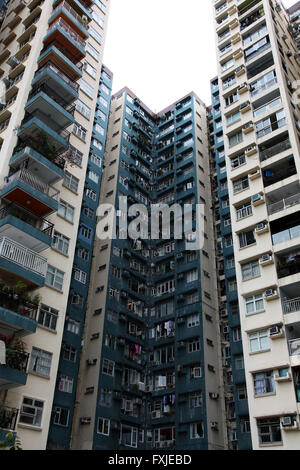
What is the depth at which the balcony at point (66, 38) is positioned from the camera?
3148 cm

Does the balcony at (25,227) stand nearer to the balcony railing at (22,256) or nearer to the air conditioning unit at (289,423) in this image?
the balcony railing at (22,256)

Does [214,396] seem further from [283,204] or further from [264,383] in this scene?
[283,204]

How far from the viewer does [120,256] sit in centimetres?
4066

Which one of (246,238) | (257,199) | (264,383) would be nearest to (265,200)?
(257,199)

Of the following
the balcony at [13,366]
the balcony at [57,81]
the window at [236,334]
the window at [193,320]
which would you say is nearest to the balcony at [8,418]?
the balcony at [13,366]

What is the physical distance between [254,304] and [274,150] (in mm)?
A: 10407

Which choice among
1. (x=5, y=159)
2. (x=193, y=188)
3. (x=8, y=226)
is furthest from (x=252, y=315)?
(x=193, y=188)

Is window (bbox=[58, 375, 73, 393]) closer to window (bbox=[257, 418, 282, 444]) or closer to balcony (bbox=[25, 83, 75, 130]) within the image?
window (bbox=[257, 418, 282, 444])

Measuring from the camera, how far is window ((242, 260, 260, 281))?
2645 centimetres

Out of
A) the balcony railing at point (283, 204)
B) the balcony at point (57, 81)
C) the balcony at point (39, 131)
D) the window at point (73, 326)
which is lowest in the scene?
the window at point (73, 326)

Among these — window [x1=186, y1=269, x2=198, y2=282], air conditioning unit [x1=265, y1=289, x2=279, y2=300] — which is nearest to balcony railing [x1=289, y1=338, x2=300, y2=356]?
air conditioning unit [x1=265, y1=289, x2=279, y2=300]

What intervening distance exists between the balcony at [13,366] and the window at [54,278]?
14.5 ft

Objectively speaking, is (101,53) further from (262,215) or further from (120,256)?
(262,215)

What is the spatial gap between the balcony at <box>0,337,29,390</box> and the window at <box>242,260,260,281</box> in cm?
1270
